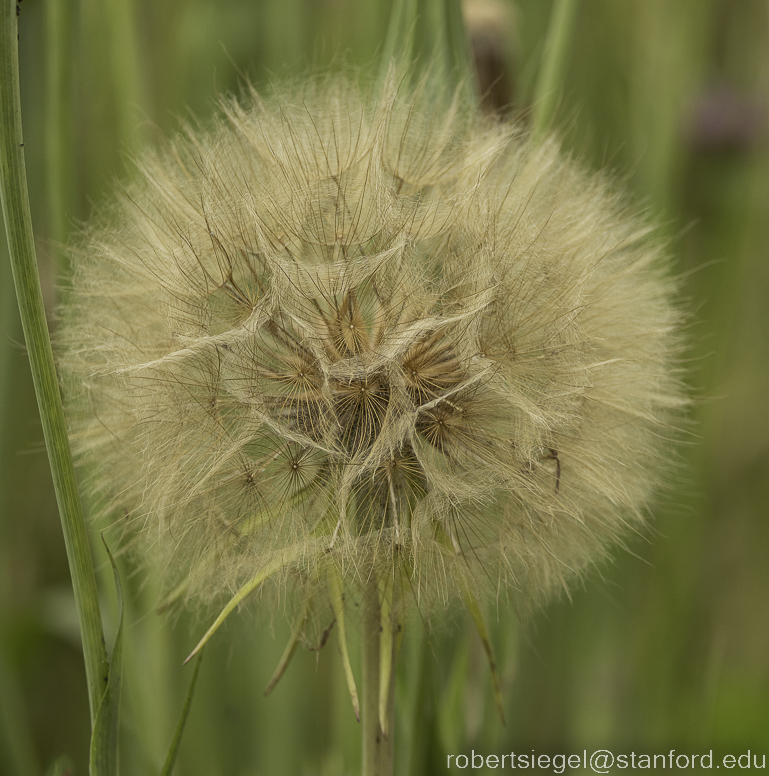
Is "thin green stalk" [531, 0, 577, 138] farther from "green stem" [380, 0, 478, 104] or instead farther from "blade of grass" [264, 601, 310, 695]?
"blade of grass" [264, 601, 310, 695]

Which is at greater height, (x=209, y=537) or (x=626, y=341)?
(x=626, y=341)

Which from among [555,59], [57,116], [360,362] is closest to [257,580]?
[360,362]

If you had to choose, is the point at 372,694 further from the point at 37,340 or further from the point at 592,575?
the point at 592,575

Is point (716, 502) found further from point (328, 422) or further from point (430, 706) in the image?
point (328, 422)

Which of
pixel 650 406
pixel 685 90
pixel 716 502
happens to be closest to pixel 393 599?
pixel 650 406

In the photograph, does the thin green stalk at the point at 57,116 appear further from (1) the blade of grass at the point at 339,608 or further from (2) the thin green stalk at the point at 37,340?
(1) the blade of grass at the point at 339,608

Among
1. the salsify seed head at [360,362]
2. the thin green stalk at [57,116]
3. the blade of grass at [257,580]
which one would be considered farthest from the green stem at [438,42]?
the blade of grass at [257,580]
